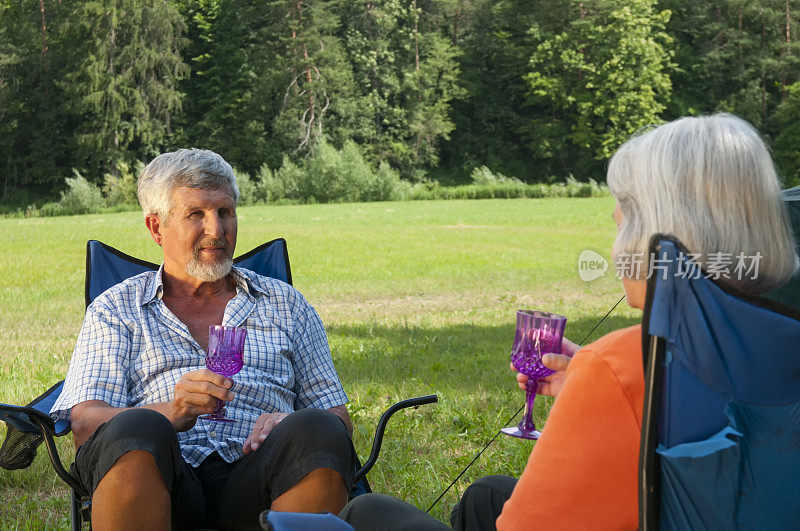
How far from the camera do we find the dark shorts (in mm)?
1772

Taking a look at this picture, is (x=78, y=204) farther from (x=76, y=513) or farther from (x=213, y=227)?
(x=76, y=513)

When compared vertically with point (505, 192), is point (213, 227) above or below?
above

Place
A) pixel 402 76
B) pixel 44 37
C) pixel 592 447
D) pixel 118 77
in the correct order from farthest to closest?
pixel 402 76, pixel 44 37, pixel 118 77, pixel 592 447

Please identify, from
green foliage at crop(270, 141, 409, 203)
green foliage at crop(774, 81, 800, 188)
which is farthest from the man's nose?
green foliage at crop(774, 81, 800, 188)

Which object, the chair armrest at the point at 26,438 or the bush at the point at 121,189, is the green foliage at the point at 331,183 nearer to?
the bush at the point at 121,189

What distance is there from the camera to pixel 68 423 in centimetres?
219

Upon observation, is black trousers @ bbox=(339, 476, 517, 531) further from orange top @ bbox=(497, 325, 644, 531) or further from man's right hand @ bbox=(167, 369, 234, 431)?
man's right hand @ bbox=(167, 369, 234, 431)

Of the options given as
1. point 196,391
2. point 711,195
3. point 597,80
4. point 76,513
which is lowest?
point 76,513

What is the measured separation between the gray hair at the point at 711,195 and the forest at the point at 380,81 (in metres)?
26.8

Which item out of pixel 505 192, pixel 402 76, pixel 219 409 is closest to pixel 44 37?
pixel 402 76

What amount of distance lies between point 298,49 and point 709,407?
31924 millimetres

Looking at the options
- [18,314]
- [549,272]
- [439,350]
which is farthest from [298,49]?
[439,350]

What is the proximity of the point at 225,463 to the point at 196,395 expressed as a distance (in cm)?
36

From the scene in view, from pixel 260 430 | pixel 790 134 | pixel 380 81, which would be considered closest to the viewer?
pixel 260 430
